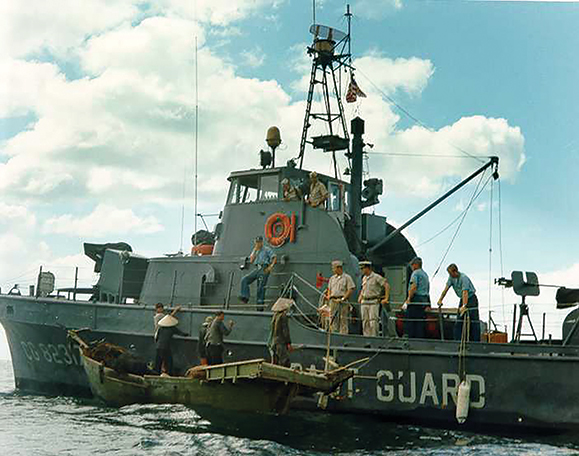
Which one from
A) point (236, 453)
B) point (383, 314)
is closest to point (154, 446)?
point (236, 453)

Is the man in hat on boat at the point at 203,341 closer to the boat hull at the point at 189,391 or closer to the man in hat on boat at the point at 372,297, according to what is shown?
the boat hull at the point at 189,391

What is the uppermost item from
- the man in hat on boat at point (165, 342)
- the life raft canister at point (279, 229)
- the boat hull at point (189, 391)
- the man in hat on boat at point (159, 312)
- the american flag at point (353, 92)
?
the american flag at point (353, 92)

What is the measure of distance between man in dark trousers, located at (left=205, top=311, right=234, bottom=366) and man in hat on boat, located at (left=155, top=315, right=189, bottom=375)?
1.15 meters

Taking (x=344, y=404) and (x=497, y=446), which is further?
(x=344, y=404)

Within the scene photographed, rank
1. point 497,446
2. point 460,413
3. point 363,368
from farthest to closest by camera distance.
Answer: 1. point 363,368
2. point 460,413
3. point 497,446

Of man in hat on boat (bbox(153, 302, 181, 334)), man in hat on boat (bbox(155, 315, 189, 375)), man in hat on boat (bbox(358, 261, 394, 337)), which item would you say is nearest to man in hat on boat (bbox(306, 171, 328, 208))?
man in hat on boat (bbox(358, 261, 394, 337))

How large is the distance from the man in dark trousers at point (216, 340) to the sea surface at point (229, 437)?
93cm

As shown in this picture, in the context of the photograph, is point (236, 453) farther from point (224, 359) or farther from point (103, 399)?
point (103, 399)

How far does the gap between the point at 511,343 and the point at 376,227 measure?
4.51m

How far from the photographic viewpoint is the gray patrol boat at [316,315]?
32.0 feet

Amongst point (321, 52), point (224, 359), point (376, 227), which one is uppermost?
point (321, 52)

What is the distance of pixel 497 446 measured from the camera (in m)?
8.97

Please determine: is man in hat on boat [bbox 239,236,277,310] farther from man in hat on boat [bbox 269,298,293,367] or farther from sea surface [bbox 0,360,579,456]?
sea surface [bbox 0,360,579,456]

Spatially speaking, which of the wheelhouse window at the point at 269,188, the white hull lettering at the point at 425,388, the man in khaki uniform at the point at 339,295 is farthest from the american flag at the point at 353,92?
the white hull lettering at the point at 425,388
